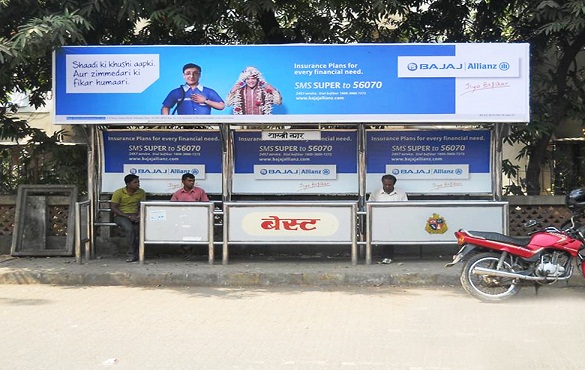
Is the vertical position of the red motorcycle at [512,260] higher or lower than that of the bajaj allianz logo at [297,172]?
lower

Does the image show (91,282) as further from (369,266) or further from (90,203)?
(369,266)

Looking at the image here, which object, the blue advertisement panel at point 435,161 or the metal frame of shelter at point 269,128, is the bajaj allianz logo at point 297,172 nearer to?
the metal frame of shelter at point 269,128

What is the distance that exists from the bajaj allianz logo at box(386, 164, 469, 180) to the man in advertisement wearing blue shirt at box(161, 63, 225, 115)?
10.1 feet

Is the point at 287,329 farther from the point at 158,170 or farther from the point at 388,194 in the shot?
the point at 158,170

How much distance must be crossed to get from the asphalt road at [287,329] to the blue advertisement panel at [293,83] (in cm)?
251

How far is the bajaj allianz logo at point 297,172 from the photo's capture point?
35.0 feet

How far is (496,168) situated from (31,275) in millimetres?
7130

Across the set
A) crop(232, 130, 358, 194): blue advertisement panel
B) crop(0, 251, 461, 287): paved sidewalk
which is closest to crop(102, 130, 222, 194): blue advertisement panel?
crop(232, 130, 358, 194): blue advertisement panel

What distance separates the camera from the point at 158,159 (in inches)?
428

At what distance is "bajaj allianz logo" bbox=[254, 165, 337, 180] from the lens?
10.7 meters

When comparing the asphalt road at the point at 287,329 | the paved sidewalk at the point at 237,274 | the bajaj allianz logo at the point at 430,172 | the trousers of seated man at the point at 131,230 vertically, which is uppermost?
the bajaj allianz logo at the point at 430,172

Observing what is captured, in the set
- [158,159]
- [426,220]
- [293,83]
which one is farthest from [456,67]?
[158,159]
